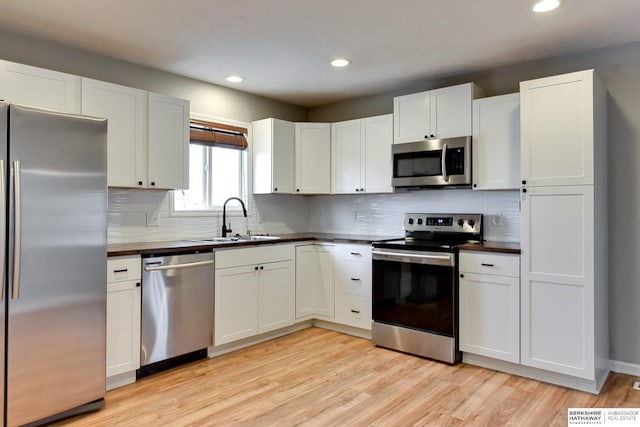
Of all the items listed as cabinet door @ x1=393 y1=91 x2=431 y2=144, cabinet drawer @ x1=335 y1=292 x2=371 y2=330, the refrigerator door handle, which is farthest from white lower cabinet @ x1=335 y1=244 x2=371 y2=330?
the refrigerator door handle

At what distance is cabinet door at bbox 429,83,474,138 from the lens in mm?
3633

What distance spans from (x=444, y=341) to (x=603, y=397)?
106 centimetres

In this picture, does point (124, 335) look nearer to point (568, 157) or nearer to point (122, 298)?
point (122, 298)

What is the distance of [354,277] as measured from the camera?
4078 millimetres

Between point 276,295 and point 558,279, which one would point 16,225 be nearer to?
point 276,295

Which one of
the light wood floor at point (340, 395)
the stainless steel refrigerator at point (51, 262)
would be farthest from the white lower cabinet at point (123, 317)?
the stainless steel refrigerator at point (51, 262)

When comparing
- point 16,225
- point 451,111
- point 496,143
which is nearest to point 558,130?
point 496,143

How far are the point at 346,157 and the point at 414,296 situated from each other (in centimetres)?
167

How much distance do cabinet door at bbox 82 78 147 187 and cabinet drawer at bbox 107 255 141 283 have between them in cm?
62

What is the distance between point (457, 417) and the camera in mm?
2523

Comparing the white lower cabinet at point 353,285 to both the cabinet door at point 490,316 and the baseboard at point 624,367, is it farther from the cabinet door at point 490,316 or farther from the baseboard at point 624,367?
the baseboard at point 624,367

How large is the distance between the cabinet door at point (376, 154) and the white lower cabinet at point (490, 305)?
1204 mm

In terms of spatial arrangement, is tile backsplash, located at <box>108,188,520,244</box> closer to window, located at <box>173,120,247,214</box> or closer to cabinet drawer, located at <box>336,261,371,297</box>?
window, located at <box>173,120,247,214</box>

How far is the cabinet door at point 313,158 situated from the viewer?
4598 mm
